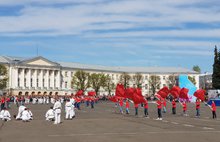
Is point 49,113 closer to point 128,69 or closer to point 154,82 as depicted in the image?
point 154,82

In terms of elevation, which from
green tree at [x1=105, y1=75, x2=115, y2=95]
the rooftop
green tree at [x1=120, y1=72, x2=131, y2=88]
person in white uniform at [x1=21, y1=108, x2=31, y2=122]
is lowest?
person in white uniform at [x1=21, y1=108, x2=31, y2=122]

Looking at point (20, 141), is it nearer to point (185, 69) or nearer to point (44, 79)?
point (44, 79)

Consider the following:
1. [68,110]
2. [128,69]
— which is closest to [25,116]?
[68,110]

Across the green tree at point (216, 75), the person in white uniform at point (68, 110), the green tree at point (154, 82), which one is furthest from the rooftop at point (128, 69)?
the person in white uniform at point (68, 110)

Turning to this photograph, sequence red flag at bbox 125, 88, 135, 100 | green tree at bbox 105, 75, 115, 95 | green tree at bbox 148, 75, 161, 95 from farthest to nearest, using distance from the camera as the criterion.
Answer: green tree at bbox 148, 75, 161, 95 → green tree at bbox 105, 75, 115, 95 → red flag at bbox 125, 88, 135, 100

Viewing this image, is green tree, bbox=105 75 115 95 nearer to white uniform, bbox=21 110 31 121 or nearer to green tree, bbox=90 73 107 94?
green tree, bbox=90 73 107 94


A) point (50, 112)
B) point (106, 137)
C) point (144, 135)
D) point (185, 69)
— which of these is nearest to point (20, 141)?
point (106, 137)

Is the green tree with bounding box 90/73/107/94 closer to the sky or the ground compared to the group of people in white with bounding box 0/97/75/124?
closer to the sky

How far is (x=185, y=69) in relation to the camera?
19512 cm

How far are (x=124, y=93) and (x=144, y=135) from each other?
71.7ft

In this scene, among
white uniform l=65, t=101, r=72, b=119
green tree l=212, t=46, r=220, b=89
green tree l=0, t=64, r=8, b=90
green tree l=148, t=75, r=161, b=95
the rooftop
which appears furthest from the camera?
green tree l=148, t=75, r=161, b=95

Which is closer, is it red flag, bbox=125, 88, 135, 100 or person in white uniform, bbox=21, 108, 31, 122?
person in white uniform, bbox=21, 108, 31, 122

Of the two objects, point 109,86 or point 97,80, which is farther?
point 109,86

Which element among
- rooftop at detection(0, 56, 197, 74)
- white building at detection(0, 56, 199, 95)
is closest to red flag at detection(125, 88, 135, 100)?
white building at detection(0, 56, 199, 95)
